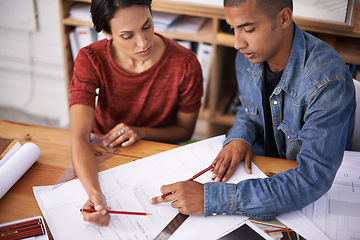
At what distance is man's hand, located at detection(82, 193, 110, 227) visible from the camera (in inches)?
35.9

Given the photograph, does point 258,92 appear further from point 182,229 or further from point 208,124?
point 208,124

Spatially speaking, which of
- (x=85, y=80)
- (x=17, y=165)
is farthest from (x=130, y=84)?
(x=17, y=165)

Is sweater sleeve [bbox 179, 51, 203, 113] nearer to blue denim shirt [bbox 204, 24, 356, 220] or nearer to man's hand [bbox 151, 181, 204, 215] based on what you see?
blue denim shirt [bbox 204, 24, 356, 220]

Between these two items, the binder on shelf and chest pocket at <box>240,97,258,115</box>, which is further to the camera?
the binder on shelf

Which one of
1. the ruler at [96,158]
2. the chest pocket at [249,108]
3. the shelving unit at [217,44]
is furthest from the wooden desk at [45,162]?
the shelving unit at [217,44]

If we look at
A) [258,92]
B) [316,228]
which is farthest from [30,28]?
[316,228]

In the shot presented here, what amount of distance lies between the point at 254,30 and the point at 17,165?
0.77 meters

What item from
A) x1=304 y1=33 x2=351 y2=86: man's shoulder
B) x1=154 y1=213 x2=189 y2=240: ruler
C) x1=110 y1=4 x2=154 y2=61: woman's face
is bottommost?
x1=154 y1=213 x2=189 y2=240: ruler

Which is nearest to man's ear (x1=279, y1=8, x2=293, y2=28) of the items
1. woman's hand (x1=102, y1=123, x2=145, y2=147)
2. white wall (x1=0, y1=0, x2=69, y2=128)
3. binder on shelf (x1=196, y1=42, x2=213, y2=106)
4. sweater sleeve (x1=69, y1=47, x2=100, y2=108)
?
woman's hand (x1=102, y1=123, x2=145, y2=147)

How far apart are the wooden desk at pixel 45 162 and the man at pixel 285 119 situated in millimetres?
115

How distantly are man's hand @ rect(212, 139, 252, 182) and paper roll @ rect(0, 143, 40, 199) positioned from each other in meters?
0.53

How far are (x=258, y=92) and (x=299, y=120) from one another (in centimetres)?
18

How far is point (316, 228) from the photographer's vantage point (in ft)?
3.01

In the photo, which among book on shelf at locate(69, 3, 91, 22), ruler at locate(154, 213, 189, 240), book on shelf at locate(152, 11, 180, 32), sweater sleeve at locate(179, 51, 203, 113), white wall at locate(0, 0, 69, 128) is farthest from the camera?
white wall at locate(0, 0, 69, 128)
